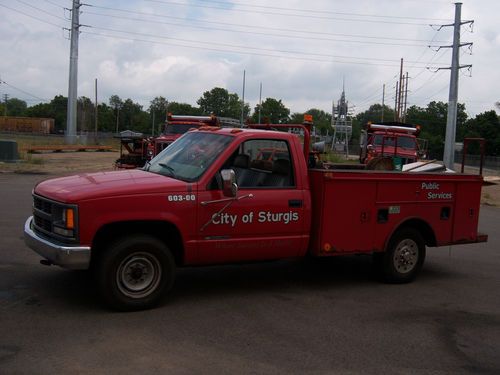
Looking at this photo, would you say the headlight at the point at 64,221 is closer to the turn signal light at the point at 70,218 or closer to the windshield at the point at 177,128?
the turn signal light at the point at 70,218

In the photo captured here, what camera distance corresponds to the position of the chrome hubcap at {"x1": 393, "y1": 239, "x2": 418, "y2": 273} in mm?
7375

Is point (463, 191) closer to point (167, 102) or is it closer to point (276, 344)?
point (276, 344)

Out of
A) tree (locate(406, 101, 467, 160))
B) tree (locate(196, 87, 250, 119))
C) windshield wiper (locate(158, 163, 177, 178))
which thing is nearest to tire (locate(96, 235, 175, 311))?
windshield wiper (locate(158, 163, 177, 178))

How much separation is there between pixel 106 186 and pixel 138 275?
3.17 feet

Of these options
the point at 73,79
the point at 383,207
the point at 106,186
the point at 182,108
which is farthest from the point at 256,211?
the point at 182,108

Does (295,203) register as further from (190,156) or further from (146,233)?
(146,233)

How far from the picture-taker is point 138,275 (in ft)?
18.9

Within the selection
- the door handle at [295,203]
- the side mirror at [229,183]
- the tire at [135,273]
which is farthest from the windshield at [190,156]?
the door handle at [295,203]

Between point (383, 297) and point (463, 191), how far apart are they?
217 cm

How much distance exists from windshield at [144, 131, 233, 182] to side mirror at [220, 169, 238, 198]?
0.30 metres

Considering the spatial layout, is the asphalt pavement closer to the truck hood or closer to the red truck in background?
the truck hood

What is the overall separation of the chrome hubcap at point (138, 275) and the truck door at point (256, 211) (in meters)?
0.54

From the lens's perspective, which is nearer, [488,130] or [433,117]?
[488,130]

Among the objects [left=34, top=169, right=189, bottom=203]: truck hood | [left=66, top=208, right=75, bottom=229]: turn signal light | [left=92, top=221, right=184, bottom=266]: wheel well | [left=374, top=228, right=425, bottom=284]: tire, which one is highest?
[left=34, top=169, right=189, bottom=203]: truck hood
